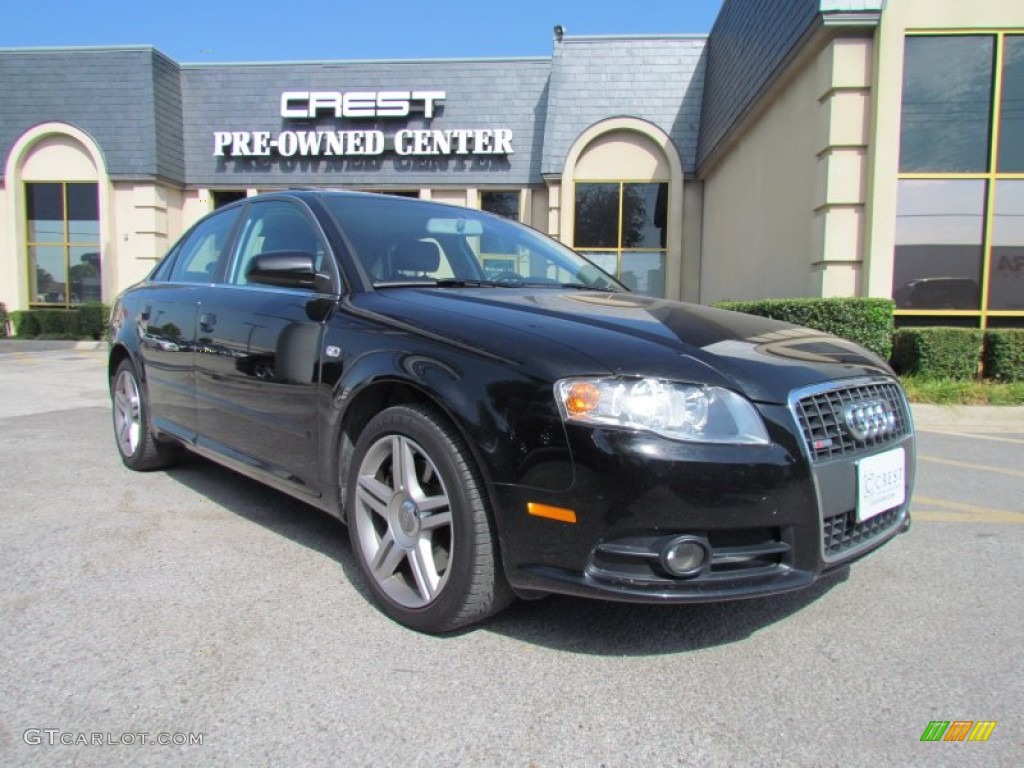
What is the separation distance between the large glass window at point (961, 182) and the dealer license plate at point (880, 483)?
24.1 feet

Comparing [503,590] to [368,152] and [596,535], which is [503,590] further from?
[368,152]

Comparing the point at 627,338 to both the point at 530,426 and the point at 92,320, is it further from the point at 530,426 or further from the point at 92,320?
the point at 92,320

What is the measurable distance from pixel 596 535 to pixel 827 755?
790 millimetres

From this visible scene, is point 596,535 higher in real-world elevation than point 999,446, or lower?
higher

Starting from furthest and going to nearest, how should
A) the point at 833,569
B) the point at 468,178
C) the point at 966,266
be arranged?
the point at 468,178
the point at 966,266
the point at 833,569

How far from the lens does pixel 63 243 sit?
1702 centimetres

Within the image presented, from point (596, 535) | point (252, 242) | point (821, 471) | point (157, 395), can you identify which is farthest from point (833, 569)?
point (157, 395)

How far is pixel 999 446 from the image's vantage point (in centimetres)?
602

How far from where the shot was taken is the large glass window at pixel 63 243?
1680 cm

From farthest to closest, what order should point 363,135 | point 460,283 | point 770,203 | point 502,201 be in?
point 502,201 → point 363,135 → point 770,203 → point 460,283

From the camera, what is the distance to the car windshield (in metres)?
3.08

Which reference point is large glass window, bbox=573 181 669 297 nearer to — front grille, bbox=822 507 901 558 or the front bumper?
front grille, bbox=822 507 901 558

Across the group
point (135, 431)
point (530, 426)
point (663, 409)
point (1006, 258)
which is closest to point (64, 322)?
point (135, 431)

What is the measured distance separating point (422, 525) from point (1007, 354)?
8.08 m
